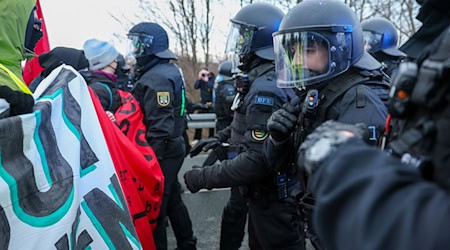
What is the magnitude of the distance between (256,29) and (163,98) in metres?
1.07

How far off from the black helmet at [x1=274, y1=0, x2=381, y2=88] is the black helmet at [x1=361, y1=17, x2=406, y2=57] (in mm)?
Result: 3050

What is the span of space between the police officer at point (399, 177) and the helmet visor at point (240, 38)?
2.22 metres

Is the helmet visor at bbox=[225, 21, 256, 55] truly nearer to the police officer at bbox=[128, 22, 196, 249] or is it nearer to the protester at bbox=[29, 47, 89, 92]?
the police officer at bbox=[128, 22, 196, 249]

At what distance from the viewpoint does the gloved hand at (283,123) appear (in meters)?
2.26

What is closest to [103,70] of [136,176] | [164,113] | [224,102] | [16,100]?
[164,113]

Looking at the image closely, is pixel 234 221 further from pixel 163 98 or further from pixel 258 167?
pixel 163 98

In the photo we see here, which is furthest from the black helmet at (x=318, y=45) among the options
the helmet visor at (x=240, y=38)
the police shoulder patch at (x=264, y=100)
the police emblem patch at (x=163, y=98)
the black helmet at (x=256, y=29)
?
the police emblem patch at (x=163, y=98)

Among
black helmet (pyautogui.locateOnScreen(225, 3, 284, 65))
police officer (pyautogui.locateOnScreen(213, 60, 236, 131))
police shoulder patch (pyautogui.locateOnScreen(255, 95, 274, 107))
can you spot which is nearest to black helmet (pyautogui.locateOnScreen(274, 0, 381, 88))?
police shoulder patch (pyautogui.locateOnScreen(255, 95, 274, 107))

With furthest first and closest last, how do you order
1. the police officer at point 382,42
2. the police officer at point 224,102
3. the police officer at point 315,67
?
the police officer at point 224,102 < the police officer at point 382,42 < the police officer at point 315,67

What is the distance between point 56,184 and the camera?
201 cm

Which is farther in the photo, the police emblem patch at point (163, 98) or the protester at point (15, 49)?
the police emblem patch at point (163, 98)

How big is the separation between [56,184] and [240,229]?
2088mm

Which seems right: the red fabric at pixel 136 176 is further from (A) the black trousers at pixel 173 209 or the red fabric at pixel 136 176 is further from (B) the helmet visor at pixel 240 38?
(B) the helmet visor at pixel 240 38

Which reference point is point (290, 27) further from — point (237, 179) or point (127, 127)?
point (127, 127)
